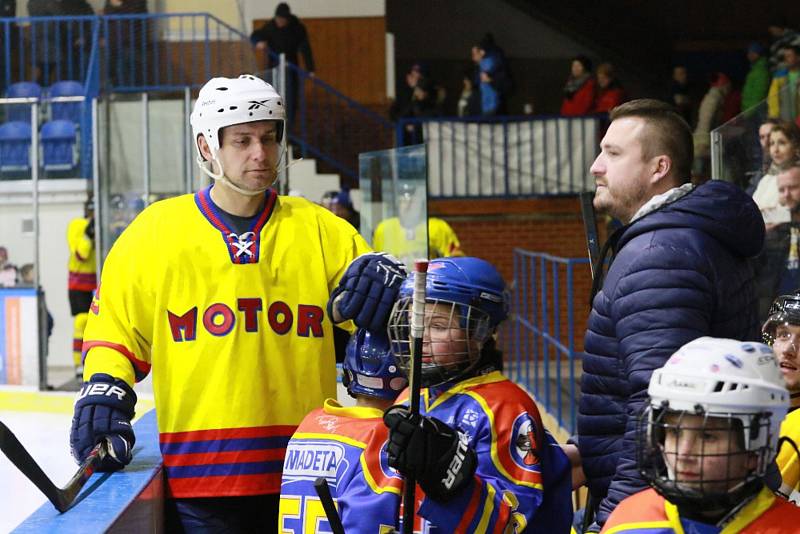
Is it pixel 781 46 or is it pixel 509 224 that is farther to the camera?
pixel 509 224

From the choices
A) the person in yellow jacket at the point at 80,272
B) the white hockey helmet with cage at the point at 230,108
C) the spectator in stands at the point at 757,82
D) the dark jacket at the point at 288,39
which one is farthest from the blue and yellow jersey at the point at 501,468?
the dark jacket at the point at 288,39

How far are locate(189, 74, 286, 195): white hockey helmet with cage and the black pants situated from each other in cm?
71

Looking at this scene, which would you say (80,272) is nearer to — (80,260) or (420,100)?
(80,260)

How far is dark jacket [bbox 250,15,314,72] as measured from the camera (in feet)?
42.9

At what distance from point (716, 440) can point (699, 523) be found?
5.1 inches

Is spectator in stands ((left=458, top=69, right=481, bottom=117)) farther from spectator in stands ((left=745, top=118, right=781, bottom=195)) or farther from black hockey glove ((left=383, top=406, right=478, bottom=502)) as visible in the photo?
black hockey glove ((left=383, top=406, right=478, bottom=502))

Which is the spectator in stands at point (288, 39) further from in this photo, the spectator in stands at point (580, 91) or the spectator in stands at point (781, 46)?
the spectator in stands at point (781, 46)

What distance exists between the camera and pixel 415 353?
6.75 feet

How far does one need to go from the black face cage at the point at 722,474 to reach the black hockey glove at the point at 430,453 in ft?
A: 1.03

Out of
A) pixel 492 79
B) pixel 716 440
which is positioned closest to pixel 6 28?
pixel 492 79

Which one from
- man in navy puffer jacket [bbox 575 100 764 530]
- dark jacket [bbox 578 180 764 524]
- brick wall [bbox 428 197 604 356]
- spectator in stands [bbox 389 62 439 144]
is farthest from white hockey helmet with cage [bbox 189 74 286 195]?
spectator in stands [bbox 389 62 439 144]

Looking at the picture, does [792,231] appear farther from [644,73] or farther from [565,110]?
[644,73]

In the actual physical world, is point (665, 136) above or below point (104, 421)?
above

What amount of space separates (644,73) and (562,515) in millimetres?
14687
